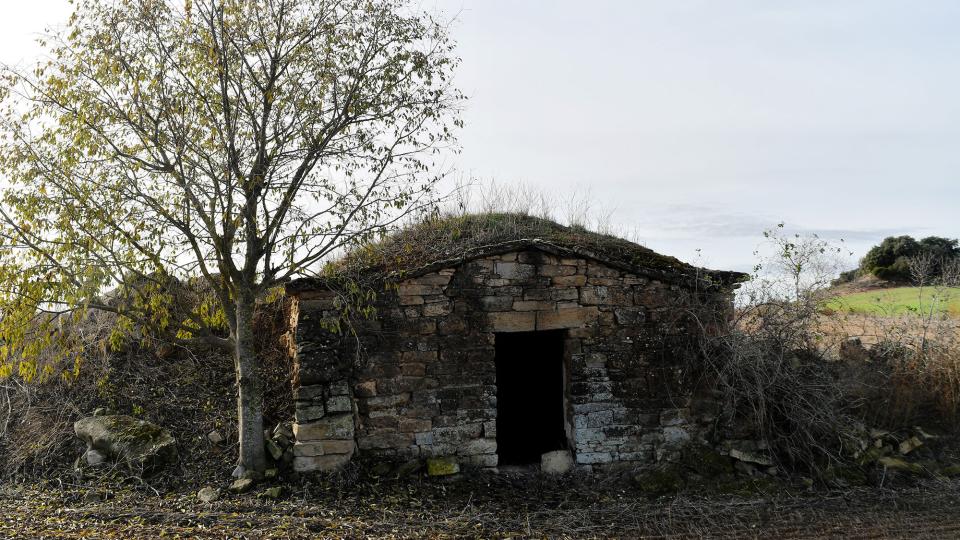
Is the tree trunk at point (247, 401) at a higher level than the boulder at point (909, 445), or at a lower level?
higher

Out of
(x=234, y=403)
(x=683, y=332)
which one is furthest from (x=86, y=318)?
(x=683, y=332)

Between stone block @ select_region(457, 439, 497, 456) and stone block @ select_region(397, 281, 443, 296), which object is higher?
stone block @ select_region(397, 281, 443, 296)

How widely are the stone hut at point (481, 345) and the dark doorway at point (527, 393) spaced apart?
0.91 metres

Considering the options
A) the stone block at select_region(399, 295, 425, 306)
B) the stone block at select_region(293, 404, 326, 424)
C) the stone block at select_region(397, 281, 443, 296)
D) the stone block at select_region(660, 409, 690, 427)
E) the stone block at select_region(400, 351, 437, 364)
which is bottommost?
the stone block at select_region(660, 409, 690, 427)

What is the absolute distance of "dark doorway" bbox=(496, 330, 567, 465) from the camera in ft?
28.7

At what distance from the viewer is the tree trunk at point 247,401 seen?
22.2ft

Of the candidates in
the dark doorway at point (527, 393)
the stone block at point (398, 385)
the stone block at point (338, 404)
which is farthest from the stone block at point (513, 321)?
the stone block at point (338, 404)

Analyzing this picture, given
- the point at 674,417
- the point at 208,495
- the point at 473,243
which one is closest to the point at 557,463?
the point at 674,417

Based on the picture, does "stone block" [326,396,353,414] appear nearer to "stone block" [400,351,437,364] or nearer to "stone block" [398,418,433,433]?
"stone block" [398,418,433,433]

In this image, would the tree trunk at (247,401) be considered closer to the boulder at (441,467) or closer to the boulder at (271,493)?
the boulder at (271,493)

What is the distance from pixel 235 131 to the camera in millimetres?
6520

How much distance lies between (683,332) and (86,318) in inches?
314

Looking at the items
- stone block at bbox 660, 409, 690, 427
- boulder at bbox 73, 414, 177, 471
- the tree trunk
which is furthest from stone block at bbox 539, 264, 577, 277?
boulder at bbox 73, 414, 177, 471

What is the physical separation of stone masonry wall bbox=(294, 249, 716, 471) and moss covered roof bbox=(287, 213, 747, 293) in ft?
0.43
